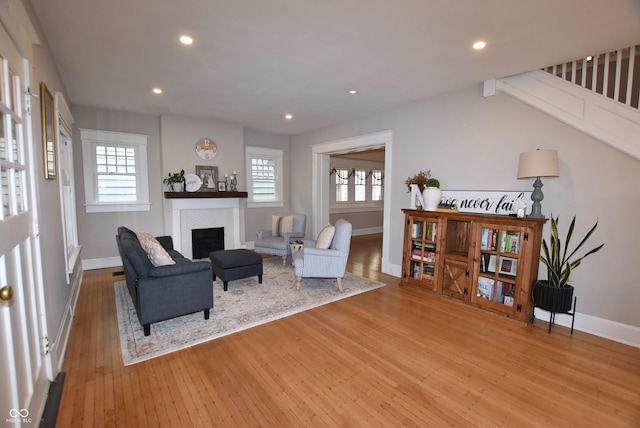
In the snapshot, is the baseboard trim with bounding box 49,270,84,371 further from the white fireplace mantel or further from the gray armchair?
the gray armchair

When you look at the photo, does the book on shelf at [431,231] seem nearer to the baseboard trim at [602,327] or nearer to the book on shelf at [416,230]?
the book on shelf at [416,230]

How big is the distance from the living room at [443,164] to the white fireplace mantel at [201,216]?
0.80 ft

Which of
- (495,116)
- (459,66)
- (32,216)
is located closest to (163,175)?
(32,216)

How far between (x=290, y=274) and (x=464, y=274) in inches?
100

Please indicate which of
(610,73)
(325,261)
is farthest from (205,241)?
(610,73)

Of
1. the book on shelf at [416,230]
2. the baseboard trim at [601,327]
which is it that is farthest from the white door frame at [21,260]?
the baseboard trim at [601,327]

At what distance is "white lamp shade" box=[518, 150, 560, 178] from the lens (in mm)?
2961

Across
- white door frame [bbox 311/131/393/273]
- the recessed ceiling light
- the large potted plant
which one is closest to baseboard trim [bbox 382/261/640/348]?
the large potted plant

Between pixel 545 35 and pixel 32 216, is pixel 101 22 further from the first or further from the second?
pixel 545 35

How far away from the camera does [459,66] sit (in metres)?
3.17

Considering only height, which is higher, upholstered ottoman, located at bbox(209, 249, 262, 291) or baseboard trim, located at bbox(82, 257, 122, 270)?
upholstered ottoman, located at bbox(209, 249, 262, 291)

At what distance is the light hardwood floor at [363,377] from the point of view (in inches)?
73.1

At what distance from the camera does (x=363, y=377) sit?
87.8 inches

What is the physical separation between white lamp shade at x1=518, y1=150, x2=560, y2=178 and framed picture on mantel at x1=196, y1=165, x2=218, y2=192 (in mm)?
5102
